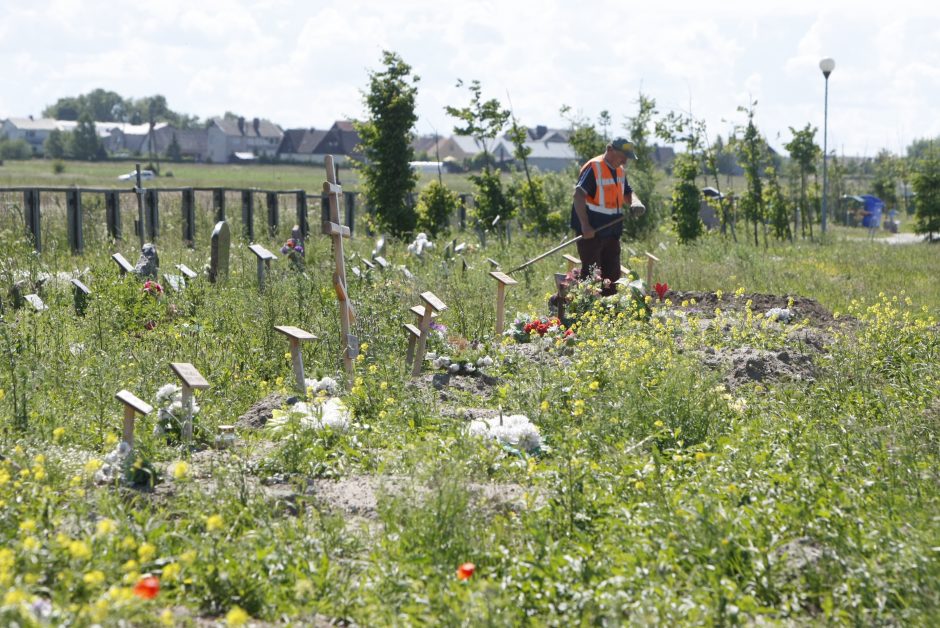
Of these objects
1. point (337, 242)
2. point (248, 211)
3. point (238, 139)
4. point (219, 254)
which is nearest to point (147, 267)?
point (219, 254)

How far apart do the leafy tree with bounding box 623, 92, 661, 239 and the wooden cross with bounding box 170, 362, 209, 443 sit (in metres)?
15.2

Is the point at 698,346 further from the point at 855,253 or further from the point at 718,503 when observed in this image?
the point at 855,253

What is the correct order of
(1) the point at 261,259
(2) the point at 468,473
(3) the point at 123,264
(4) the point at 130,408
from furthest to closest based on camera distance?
(3) the point at 123,264, (1) the point at 261,259, (4) the point at 130,408, (2) the point at 468,473

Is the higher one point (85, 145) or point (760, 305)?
point (85, 145)

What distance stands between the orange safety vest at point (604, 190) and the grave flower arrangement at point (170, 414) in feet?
17.1

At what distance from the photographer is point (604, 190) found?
391 inches

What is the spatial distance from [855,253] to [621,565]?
51.0 feet

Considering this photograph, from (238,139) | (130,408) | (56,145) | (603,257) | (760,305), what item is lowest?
(760,305)

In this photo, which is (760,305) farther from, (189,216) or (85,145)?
(85,145)

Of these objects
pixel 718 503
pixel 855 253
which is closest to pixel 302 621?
pixel 718 503

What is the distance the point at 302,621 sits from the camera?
358 cm

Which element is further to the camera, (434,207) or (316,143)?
(316,143)

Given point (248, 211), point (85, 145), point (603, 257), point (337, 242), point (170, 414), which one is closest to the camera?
point (170, 414)

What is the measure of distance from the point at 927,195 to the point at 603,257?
1980cm
